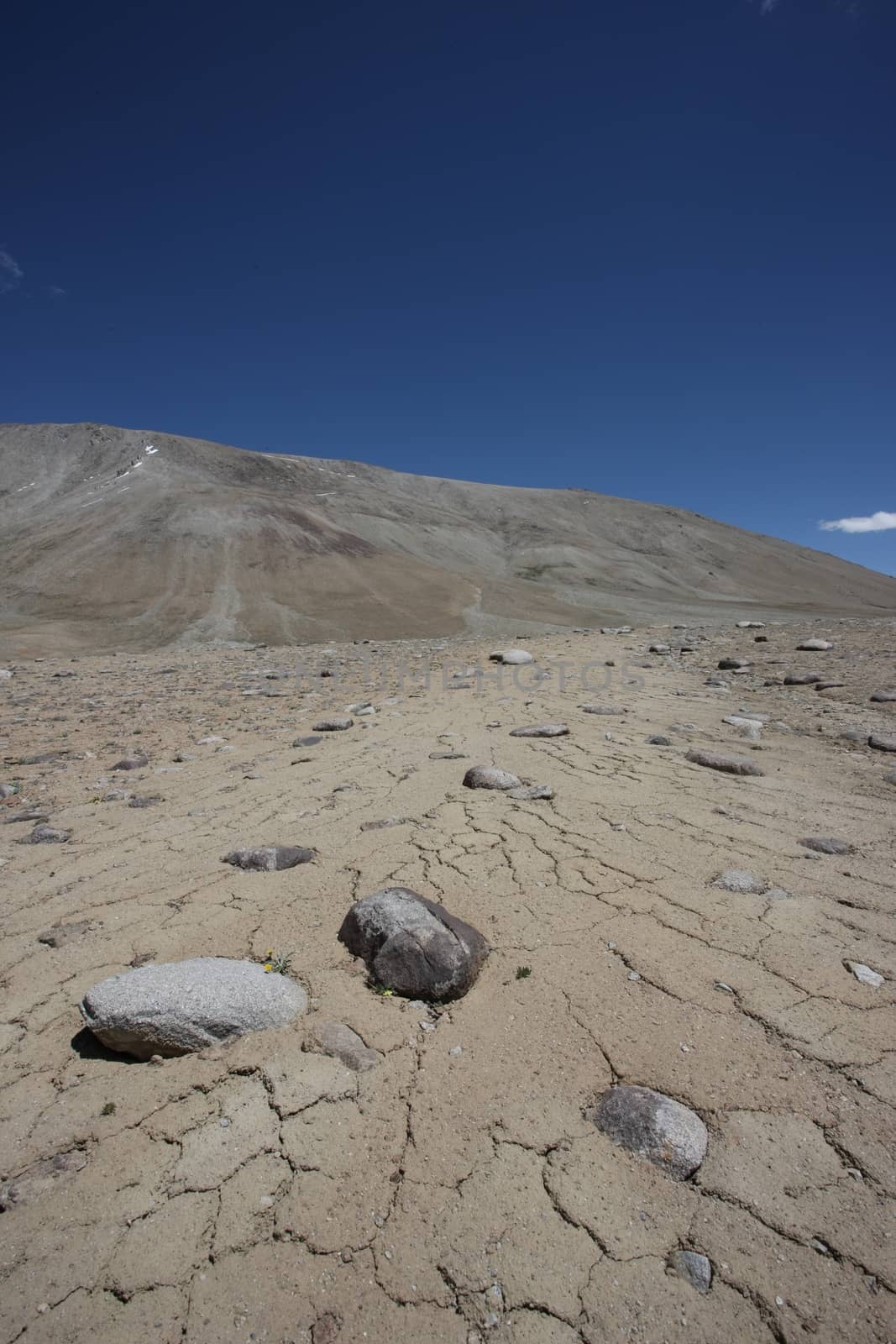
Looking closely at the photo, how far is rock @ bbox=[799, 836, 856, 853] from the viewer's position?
12.9 ft

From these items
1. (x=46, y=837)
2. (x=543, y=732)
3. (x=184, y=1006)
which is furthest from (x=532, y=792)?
(x=46, y=837)

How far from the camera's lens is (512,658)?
13.2 metres

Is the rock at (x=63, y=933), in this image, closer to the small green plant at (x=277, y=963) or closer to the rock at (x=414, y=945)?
the small green plant at (x=277, y=963)

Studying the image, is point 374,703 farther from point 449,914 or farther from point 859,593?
point 859,593

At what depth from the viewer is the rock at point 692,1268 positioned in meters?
1.61

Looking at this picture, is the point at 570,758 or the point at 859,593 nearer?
the point at 570,758

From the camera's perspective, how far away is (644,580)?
5709 cm

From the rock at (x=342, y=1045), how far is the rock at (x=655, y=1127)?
914 millimetres

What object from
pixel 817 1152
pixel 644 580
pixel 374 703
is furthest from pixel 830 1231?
pixel 644 580

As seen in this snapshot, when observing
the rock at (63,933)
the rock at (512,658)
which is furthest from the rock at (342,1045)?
the rock at (512,658)

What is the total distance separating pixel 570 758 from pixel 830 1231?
13.9ft

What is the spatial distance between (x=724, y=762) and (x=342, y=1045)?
4490 millimetres

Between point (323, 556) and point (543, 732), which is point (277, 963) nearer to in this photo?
point (543, 732)

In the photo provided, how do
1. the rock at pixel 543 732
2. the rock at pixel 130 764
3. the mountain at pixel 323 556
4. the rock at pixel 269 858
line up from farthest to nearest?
1. the mountain at pixel 323 556
2. the rock at pixel 543 732
3. the rock at pixel 130 764
4. the rock at pixel 269 858
